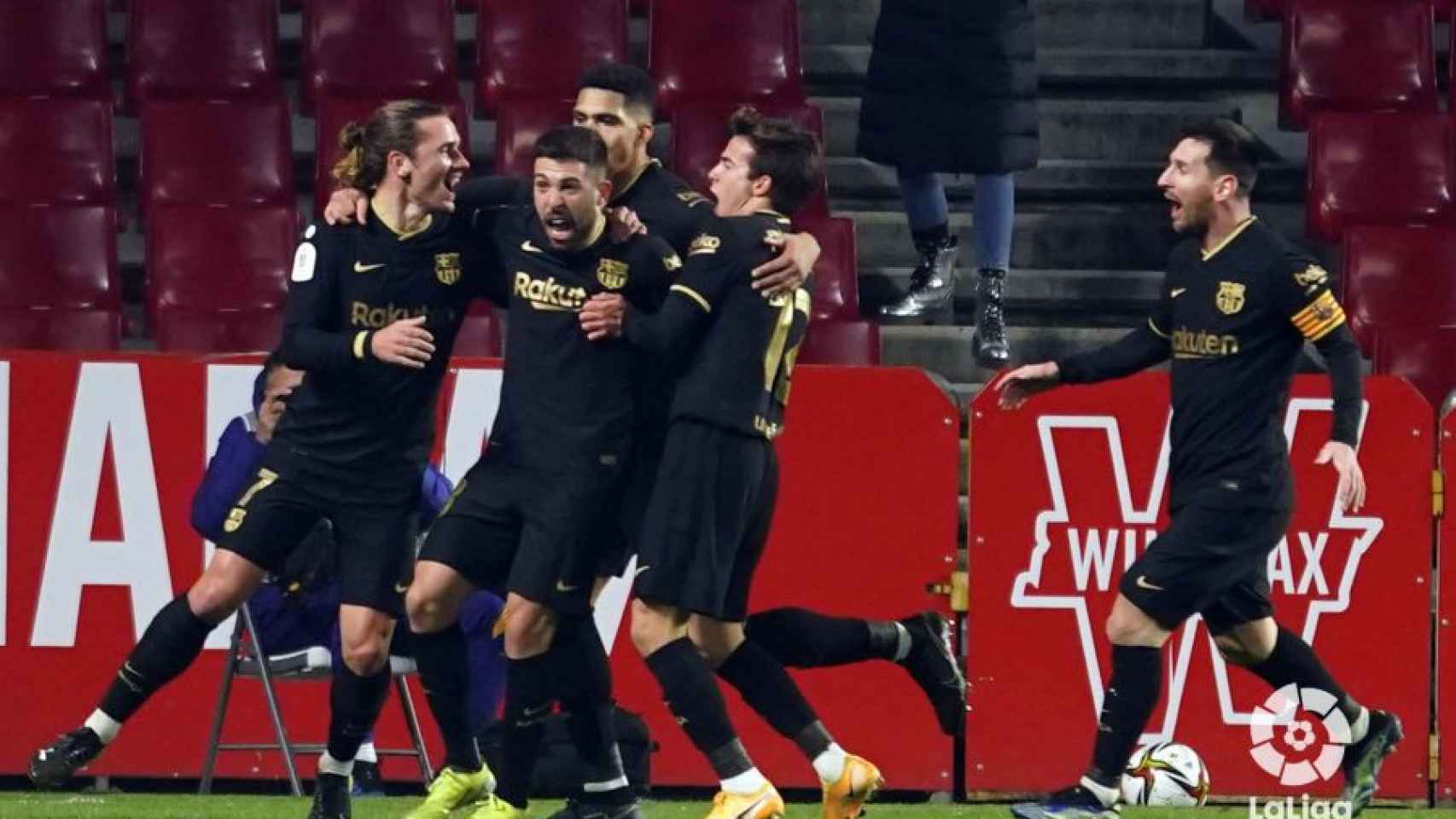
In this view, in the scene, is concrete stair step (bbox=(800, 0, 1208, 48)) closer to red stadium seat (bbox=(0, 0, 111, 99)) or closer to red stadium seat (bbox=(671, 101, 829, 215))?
red stadium seat (bbox=(671, 101, 829, 215))

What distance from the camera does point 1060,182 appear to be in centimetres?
1312

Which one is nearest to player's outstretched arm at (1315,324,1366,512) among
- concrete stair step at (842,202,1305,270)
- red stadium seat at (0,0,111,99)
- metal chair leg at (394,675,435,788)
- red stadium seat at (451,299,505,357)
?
metal chair leg at (394,675,435,788)

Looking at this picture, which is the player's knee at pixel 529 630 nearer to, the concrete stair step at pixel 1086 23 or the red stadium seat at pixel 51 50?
the red stadium seat at pixel 51 50

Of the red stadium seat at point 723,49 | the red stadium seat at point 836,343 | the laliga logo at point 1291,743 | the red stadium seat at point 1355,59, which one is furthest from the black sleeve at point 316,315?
the red stadium seat at point 1355,59

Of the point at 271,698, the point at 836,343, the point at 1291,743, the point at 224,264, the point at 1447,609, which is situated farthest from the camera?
the point at 224,264

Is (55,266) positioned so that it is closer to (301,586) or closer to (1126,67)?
(301,586)

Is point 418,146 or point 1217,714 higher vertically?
point 418,146

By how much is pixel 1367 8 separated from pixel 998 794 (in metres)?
4.44

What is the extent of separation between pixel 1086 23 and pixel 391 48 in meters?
2.99

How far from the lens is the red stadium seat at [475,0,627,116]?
42.9ft

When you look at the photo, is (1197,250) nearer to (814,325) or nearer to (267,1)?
(814,325)

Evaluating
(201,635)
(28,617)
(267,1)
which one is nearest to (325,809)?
(201,635)

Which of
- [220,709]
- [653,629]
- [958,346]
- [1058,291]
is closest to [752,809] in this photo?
[653,629]

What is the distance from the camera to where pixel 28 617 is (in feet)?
34.7
